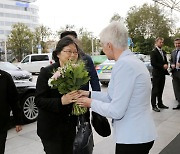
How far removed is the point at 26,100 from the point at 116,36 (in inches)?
169

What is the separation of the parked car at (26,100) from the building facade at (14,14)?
88.2 m

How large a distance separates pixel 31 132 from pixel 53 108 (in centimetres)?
315

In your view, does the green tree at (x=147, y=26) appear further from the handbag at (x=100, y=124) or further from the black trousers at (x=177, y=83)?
the handbag at (x=100, y=124)

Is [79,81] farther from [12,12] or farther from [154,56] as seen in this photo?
[12,12]

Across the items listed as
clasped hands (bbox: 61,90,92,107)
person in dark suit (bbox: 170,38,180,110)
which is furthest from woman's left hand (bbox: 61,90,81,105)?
person in dark suit (bbox: 170,38,180,110)

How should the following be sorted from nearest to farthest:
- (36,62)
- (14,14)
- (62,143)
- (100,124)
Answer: (100,124) < (62,143) < (36,62) < (14,14)

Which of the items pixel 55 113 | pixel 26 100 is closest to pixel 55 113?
pixel 55 113

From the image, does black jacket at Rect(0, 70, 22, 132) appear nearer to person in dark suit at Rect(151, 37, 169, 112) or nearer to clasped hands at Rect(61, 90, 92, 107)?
clasped hands at Rect(61, 90, 92, 107)

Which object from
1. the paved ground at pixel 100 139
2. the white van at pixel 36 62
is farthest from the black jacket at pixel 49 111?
the white van at pixel 36 62

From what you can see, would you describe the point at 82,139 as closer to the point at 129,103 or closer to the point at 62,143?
the point at 62,143

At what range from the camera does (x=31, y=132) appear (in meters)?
5.09

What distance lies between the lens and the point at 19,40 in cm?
4600

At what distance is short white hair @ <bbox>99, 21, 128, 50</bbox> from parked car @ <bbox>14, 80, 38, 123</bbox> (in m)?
4.13

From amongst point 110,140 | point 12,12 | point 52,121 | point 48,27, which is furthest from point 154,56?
point 12,12
